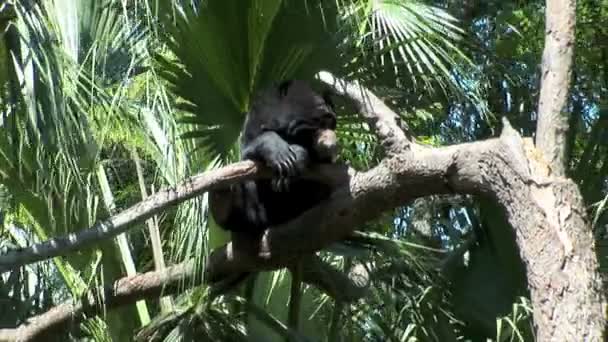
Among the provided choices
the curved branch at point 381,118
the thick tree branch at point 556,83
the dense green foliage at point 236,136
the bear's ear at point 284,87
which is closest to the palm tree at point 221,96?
the dense green foliage at point 236,136

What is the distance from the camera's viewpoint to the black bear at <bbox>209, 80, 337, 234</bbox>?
3.70 meters

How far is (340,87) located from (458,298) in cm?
93

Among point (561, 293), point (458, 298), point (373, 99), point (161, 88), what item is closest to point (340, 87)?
point (373, 99)

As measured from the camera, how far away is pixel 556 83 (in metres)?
3.02

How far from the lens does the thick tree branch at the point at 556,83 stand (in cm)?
297

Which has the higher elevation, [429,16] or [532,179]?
[429,16]

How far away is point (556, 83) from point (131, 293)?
1800 millimetres

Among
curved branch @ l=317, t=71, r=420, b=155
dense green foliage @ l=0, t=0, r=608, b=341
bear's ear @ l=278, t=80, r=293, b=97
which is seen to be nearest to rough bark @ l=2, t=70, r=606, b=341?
curved branch @ l=317, t=71, r=420, b=155

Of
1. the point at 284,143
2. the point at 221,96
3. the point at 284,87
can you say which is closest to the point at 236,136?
the point at 221,96

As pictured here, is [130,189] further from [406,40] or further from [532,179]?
[532,179]

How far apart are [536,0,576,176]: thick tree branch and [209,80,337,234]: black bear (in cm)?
84

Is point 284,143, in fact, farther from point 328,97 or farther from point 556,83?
point 556,83

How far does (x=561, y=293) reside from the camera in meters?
2.70

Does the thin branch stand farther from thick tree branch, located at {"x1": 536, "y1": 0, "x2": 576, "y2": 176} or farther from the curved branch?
thick tree branch, located at {"x1": 536, "y1": 0, "x2": 576, "y2": 176}
